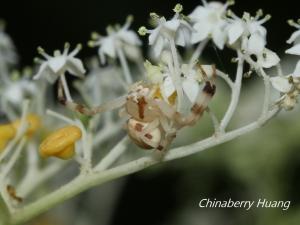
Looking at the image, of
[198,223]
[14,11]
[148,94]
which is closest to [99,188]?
[198,223]

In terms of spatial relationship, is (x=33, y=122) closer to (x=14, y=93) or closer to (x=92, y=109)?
(x=14, y=93)

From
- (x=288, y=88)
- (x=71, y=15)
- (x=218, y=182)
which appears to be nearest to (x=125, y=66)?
(x=288, y=88)

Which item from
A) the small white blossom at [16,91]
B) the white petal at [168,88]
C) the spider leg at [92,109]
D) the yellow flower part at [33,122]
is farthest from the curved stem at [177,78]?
the small white blossom at [16,91]

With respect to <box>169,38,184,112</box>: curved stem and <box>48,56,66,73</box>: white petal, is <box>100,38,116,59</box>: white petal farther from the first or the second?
<box>169,38,184,112</box>: curved stem

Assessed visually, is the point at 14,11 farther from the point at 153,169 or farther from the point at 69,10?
→ the point at 153,169

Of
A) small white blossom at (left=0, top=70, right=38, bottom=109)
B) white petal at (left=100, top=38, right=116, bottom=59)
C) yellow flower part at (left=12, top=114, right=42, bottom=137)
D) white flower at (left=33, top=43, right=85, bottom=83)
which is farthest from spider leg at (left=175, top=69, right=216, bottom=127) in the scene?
small white blossom at (left=0, top=70, right=38, bottom=109)

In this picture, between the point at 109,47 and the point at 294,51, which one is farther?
the point at 109,47
